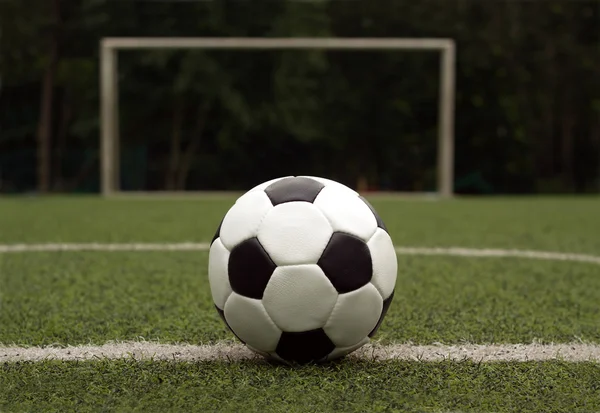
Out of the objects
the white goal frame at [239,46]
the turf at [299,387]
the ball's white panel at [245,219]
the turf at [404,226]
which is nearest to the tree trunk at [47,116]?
the white goal frame at [239,46]

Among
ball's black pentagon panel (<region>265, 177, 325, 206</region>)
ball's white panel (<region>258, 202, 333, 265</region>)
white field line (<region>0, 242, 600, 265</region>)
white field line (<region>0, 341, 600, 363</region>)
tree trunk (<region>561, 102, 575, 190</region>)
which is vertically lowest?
tree trunk (<region>561, 102, 575, 190</region>)

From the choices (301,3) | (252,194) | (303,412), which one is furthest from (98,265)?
(301,3)

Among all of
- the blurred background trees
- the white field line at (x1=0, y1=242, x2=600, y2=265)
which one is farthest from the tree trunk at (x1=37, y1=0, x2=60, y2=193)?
the white field line at (x1=0, y1=242, x2=600, y2=265)

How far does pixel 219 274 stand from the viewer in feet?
7.19

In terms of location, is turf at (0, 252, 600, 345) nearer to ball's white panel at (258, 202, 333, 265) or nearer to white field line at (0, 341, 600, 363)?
white field line at (0, 341, 600, 363)

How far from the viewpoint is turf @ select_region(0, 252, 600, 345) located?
2.61m

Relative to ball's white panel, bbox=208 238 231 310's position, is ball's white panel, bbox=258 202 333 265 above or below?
above

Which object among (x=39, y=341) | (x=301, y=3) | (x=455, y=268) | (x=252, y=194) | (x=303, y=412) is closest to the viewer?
(x=303, y=412)

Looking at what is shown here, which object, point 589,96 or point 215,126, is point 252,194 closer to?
point 215,126

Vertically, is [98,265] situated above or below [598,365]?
below

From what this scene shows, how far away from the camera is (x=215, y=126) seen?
20.1 meters

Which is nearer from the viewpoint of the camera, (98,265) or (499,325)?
(499,325)

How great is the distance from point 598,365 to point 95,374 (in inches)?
60.2

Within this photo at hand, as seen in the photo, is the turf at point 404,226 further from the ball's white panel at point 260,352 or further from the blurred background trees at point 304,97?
the blurred background trees at point 304,97
